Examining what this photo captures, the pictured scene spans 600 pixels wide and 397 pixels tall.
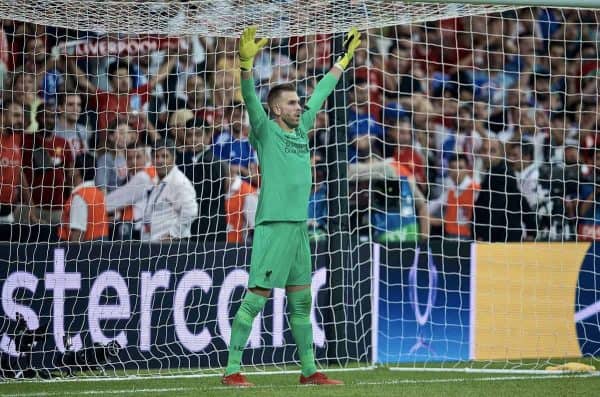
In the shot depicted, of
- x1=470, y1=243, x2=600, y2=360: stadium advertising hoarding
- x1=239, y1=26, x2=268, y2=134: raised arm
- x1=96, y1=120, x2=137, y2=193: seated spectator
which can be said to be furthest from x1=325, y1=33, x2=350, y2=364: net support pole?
x1=239, y1=26, x2=268, y2=134: raised arm

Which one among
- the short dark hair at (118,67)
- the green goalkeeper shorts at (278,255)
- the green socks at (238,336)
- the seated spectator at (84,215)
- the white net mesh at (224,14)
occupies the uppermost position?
the white net mesh at (224,14)

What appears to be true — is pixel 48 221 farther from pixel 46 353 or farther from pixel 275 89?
pixel 275 89

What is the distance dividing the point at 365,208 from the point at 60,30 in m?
3.64


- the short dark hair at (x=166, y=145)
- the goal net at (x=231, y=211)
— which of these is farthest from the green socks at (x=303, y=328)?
the short dark hair at (x=166, y=145)

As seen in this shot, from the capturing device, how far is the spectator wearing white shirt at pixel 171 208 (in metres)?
11.5

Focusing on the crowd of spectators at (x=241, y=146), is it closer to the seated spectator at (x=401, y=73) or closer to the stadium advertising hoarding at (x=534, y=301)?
the seated spectator at (x=401, y=73)

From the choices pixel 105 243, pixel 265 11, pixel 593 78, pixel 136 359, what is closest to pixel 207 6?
pixel 265 11

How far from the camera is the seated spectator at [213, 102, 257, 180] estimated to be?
39.9 feet

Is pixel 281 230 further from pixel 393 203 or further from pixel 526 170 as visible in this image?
pixel 526 170

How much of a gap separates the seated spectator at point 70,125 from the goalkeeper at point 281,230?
11.2ft

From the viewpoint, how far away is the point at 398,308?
35.8ft

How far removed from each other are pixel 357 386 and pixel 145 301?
8.94 feet

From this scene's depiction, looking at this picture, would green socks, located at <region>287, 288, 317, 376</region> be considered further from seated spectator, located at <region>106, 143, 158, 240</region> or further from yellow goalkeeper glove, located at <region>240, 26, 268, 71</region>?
seated spectator, located at <region>106, 143, 158, 240</region>

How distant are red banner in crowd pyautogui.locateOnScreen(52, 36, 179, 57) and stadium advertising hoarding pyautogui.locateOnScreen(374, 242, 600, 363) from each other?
10.7 feet
